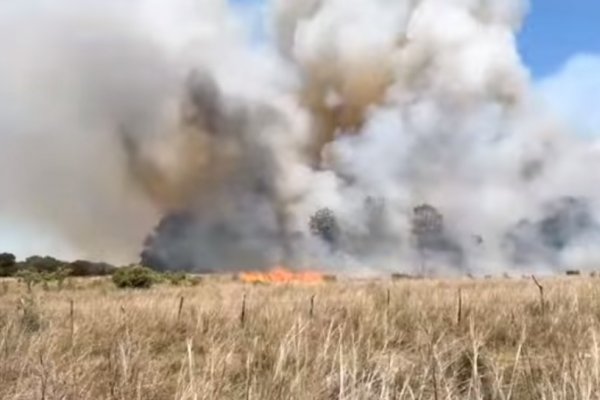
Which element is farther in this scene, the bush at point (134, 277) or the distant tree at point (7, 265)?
the distant tree at point (7, 265)

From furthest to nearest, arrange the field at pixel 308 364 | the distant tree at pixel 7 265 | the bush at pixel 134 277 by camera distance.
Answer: the distant tree at pixel 7 265
the bush at pixel 134 277
the field at pixel 308 364

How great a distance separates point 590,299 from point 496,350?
13.9 feet

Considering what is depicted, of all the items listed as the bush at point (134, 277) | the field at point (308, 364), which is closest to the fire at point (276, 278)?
the bush at point (134, 277)

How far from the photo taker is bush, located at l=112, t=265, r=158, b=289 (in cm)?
4261

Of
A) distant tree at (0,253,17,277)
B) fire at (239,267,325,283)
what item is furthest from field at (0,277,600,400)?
distant tree at (0,253,17,277)

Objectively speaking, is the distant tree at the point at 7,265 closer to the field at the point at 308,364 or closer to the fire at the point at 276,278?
the fire at the point at 276,278

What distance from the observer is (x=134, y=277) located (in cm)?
4378

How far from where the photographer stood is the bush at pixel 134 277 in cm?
4261

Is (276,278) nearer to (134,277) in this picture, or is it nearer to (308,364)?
(134,277)

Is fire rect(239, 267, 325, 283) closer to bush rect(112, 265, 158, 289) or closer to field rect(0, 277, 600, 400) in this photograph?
bush rect(112, 265, 158, 289)

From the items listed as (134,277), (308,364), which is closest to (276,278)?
(134,277)

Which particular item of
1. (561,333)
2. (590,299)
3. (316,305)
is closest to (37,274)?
(316,305)

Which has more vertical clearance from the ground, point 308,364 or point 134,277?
point 134,277

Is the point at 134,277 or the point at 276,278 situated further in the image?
the point at 276,278
